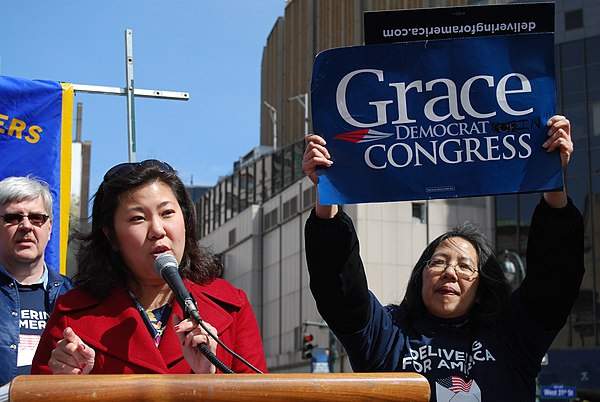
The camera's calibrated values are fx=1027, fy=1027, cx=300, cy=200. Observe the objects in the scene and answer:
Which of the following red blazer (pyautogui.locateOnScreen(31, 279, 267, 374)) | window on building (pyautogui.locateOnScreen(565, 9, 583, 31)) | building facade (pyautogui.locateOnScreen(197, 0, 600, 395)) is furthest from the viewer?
window on building (pyautogui.locateOnScreen(565, 9, 583, 31))

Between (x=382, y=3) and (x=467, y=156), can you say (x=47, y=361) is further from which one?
(x=382, y=3)

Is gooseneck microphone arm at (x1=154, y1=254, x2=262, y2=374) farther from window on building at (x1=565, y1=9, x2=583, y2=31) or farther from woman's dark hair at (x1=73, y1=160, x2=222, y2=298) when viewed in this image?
window on building at (x1=565, y1=9, x2=583, y2=31)

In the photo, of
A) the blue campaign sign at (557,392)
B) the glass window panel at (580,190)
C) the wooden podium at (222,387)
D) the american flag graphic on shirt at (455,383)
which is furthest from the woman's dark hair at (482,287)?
the glass window panel at (580,190)

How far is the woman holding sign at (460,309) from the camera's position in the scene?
3902 mm

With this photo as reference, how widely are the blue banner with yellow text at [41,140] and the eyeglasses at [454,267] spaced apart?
229 cm

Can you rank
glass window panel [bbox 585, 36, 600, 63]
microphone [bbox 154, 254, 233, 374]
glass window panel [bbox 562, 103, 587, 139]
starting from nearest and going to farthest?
1. microphone [bbox 154, 254, 233, 374]
2. glass window panel [bbox 562, 103, 587, 139]
3. glass window panel [bbox 585, 36, 600, 63]

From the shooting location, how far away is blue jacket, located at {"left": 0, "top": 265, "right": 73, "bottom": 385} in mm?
4406

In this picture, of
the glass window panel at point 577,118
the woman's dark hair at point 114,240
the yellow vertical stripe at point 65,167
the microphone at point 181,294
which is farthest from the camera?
the glass window panel at point 577,118

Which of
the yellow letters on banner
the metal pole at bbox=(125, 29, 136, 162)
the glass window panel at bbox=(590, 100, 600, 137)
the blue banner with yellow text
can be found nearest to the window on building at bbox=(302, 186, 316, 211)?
the glass window panel at bbox=(590, 100, 600, 137)

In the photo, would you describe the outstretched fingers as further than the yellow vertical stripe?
No

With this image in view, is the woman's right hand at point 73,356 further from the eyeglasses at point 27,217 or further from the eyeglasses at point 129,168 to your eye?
the eyeglasses at point 27,217

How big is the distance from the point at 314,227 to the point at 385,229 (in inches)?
1755

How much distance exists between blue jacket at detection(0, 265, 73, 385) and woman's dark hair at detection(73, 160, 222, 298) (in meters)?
0.95

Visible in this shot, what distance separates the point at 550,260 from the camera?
393 cm
